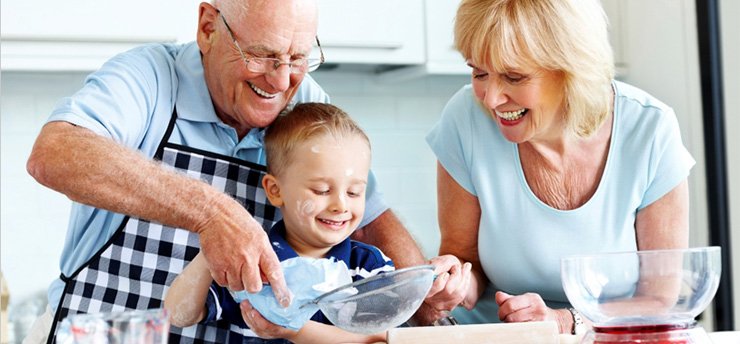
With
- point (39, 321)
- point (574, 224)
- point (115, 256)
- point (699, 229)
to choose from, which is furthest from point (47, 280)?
point (699, 229)

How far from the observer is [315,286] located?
4.75ft

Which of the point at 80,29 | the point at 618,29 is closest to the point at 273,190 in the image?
the point at 80,29

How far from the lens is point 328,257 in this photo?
1642 mm

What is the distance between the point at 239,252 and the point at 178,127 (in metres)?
0.47

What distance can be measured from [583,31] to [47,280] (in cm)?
192

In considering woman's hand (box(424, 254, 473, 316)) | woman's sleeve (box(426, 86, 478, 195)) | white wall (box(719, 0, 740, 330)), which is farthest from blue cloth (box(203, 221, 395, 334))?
white wall (box(719, 0, 740, 330))

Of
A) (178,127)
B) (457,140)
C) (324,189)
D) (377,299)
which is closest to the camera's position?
(377,299)

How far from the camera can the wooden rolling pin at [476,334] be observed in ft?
3.96

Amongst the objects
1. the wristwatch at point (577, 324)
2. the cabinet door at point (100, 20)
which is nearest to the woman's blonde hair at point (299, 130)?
the wristwatch at point (577, 324)

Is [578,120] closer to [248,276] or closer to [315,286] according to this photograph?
[315,286]

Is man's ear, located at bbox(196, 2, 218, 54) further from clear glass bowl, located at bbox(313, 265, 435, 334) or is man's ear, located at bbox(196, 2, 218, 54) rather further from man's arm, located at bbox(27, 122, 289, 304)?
clear glass bowl, located at bbox(313, 265, 435, 334)

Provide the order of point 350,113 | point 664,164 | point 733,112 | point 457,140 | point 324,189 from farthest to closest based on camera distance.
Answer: point 350,113 → point 733,112 → point 457,140 → point 664,164 → point 324,189

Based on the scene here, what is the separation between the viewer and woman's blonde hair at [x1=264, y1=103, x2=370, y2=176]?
1.62 meters

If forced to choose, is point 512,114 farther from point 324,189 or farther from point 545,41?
point 324,189
